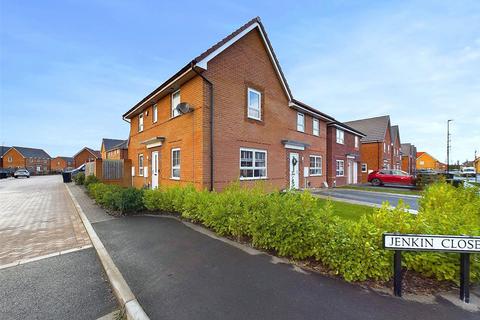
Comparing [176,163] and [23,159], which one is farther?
[23,159]

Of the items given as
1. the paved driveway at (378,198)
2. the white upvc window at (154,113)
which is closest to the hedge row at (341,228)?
the paved driveway at (378,198)

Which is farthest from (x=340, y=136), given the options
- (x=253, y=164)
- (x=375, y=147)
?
(x=253, y=164)

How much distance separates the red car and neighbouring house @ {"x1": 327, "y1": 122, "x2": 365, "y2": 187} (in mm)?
2103

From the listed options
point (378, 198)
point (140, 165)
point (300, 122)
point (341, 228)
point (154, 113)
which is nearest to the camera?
point (341, 228)

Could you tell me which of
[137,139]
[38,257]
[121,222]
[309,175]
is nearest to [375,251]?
[38,257]

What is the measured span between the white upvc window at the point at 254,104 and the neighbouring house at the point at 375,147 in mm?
21273

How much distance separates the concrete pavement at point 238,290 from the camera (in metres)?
2.81

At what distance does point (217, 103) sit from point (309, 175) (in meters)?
10.1

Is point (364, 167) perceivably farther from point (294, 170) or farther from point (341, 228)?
point (341, 228)

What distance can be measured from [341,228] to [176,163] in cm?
955

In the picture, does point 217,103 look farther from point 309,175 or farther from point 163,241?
point 309,175

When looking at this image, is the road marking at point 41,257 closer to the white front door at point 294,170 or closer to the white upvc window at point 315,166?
the white front door at point 294,170

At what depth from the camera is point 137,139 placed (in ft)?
A: 58.2

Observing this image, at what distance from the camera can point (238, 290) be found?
332cm
